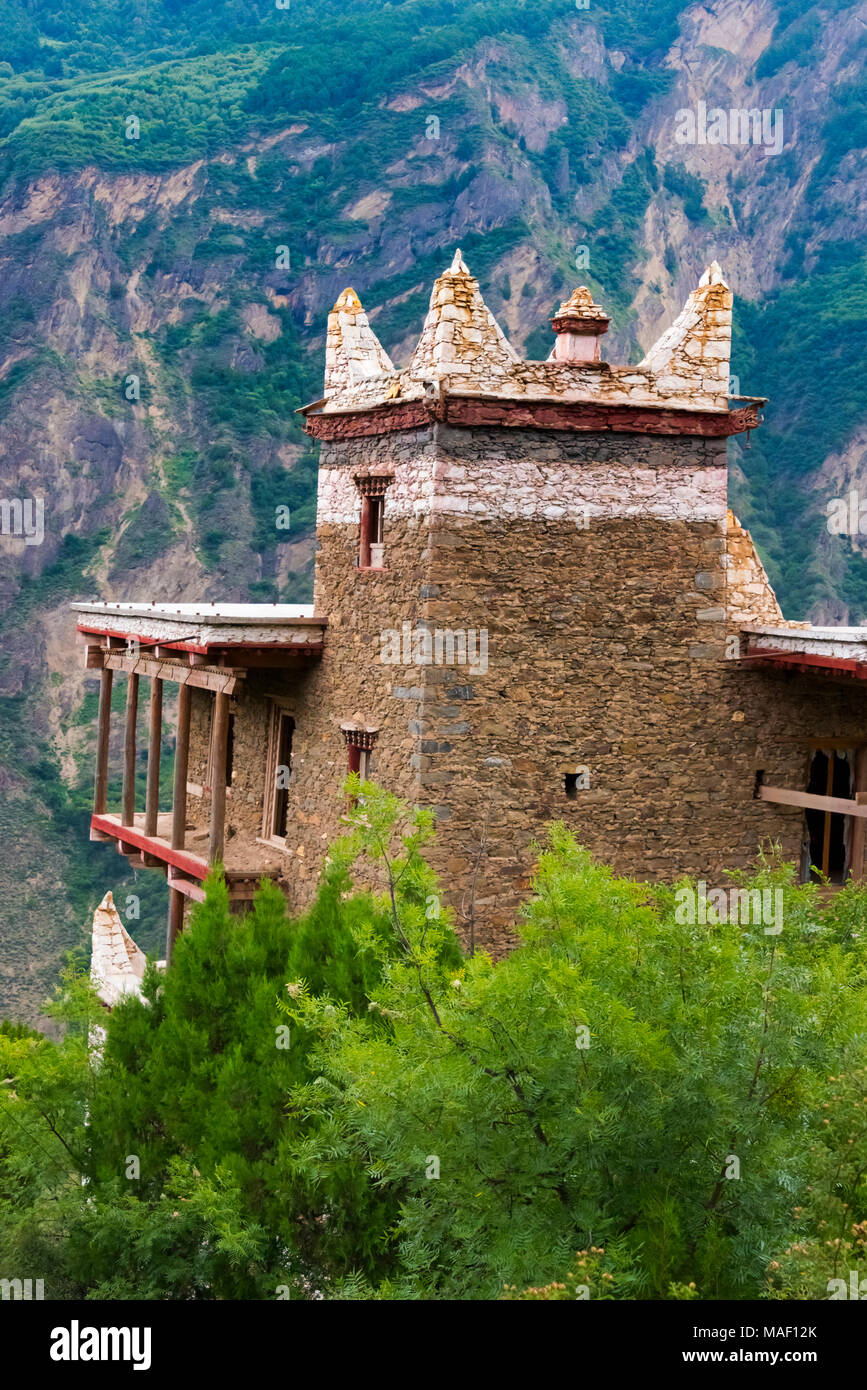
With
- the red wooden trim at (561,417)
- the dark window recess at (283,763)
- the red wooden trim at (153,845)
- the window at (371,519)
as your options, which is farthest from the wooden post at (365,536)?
the red wooden trim at (153,845)

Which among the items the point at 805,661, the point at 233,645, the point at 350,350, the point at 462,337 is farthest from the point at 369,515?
the point at 805,661

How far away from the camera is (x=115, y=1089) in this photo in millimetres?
11625

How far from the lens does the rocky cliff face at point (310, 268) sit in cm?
6712

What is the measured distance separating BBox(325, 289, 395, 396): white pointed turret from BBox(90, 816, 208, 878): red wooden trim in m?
4.99

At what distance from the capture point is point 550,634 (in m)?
14.7

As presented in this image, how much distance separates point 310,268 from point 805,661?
67539mm

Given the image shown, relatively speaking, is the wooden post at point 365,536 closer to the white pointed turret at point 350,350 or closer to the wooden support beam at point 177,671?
the white pointed turret at point 350,350

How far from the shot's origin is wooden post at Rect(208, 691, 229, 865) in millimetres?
16500

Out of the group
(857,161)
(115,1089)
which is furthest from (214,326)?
(115,1089)

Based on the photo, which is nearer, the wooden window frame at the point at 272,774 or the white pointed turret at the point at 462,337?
the white pointed turret at the point at 462,337

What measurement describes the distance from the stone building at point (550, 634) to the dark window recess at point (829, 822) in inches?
1.1

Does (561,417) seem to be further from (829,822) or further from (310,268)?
(310,268)

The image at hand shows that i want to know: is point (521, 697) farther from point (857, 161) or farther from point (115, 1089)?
point (857, 161)

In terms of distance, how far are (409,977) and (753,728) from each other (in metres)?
7.39
